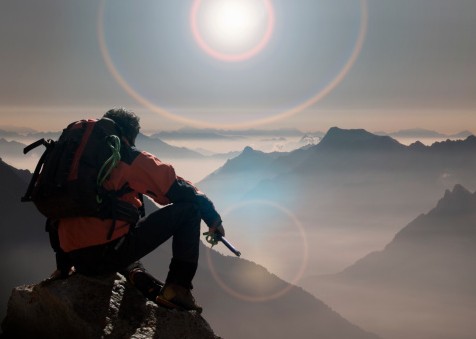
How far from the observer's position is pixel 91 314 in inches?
270

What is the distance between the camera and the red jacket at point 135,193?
642 centimetres

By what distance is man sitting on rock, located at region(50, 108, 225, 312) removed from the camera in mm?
6453

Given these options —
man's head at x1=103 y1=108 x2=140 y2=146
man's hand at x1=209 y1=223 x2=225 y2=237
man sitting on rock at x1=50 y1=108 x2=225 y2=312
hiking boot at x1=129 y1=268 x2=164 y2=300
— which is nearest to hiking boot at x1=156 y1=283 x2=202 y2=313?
man sitting on rock at x1=50 y1=108 x2=225 y2=312

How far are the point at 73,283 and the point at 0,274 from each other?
14232cm

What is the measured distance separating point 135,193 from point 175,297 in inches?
63.4

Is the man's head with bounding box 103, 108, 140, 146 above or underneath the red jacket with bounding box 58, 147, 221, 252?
above

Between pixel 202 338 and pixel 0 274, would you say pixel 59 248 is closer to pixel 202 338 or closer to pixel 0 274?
pixel 202 338

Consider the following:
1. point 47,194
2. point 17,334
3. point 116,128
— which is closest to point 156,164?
point 116,128

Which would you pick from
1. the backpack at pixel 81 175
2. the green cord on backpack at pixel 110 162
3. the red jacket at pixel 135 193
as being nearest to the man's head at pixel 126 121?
the backpack at pixel 81 175

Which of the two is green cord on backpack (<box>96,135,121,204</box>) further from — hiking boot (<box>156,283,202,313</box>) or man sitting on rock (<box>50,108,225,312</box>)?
hiking boot (<box>156,283,202,313</box>)

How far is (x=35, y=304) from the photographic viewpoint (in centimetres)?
719

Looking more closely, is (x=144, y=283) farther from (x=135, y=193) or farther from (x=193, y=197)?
(x=193, y=197)

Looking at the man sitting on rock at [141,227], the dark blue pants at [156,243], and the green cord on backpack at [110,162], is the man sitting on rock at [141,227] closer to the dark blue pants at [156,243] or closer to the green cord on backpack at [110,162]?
the dark blue pants at [156,243]

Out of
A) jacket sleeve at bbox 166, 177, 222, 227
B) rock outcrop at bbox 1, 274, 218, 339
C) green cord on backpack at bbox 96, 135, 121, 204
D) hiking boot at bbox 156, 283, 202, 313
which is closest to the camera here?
green cord on backpack at bbox 96, 135, 121, 204
